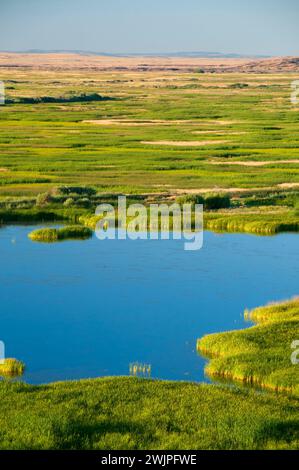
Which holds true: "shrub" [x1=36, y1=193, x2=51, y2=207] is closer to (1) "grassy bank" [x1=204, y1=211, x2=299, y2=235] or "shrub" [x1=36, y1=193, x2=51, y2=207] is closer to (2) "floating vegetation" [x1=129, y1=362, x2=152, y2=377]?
(1) "grassy bank" [x1=204, y1=211, x2=299, y2=235]

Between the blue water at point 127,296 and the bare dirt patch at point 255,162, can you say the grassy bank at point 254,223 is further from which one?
the bare dirt patch at point 255,162

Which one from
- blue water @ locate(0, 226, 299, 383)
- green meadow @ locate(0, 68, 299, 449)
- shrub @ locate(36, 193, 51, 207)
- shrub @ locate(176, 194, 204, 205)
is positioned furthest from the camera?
shrub @ locate(36, 193, 51, 207)

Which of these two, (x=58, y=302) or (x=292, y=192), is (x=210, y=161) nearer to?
(x=292, y=192)

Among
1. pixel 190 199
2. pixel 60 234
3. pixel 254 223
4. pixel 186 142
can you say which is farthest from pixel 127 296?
pixel 186 142

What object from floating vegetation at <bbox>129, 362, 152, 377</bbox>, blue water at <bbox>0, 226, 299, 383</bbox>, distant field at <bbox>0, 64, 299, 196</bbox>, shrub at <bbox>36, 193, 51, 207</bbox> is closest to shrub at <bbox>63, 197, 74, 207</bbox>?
shrub at <bbox>36, 193, 51, 207</bbox>

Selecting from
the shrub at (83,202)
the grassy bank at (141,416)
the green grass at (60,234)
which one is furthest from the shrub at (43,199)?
the grassy bank at (141,416)

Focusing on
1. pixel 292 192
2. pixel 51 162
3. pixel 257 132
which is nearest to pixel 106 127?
pixel 257 132
